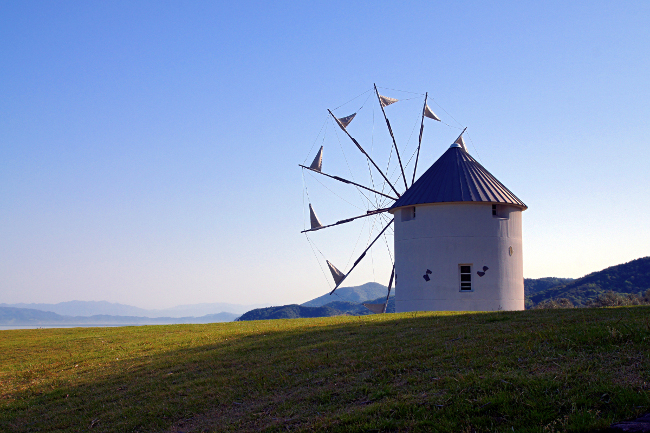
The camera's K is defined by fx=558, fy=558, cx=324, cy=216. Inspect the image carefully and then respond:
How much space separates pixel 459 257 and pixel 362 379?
17683 millimetres

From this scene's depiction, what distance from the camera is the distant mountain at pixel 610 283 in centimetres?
7012

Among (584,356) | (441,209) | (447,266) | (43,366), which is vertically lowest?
(43,366)

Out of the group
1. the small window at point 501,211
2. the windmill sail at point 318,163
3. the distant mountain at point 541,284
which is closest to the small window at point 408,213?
the small window at point 501,211

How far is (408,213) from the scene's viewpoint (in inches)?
1143

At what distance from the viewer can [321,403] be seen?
31.0 feet

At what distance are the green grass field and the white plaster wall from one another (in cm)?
888

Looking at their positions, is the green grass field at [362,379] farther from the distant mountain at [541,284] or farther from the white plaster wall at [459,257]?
the distant mountain at [541,284]

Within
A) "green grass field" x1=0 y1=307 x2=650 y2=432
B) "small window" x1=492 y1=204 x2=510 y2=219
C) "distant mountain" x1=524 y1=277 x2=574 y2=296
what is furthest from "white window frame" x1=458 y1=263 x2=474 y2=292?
"distant mountain" x1=524 y1=277 x2=574 y2=296

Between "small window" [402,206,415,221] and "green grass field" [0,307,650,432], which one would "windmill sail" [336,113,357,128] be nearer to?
"small window" [402,206,415,221]

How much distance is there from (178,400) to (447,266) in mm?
18231

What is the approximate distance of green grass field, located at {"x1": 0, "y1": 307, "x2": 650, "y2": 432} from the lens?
7.68 m

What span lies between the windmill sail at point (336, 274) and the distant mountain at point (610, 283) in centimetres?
4074

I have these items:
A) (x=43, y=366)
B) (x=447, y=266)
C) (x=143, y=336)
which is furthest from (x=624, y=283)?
(x=43, y=366)

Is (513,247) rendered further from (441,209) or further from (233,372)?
(233,372)
